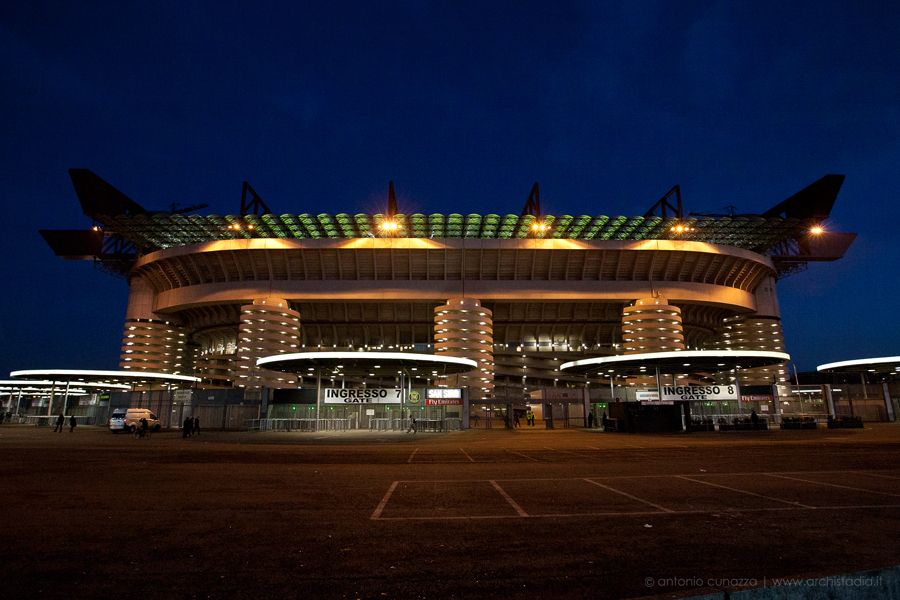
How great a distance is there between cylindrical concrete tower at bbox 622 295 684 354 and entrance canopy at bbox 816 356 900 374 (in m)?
16.6

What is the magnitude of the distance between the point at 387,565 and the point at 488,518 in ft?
9.78

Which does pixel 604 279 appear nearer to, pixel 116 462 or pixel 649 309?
pixel 649 309

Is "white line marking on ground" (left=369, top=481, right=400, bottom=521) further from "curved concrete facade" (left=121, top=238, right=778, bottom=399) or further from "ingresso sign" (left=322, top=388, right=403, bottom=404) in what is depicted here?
"curved concrete facade" (left=121, top=238, right=778, bottom=399)

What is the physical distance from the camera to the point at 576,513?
8.74m

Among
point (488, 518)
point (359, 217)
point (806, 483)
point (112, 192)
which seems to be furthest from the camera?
point (112, 192)

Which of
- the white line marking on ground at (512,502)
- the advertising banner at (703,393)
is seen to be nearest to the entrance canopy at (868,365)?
the advertising banner at (703,393)

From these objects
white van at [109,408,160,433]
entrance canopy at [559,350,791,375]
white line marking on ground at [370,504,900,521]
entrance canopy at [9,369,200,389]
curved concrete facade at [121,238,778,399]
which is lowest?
white line marking on ground at [370,504,900,521]

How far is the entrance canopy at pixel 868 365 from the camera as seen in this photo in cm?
4853

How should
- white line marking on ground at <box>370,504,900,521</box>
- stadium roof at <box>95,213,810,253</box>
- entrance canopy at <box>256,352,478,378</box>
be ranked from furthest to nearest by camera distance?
stadium roof at <box>95,213,810,253</box>, entrance canopy at <box>256,352,478,378</box>, white line marking on ground at <box>370,504,900,521</box>

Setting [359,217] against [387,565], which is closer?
[387,565]

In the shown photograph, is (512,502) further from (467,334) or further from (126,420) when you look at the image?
(467,334)

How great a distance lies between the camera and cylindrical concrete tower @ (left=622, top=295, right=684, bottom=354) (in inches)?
2643

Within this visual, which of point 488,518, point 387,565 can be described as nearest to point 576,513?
point 488,518

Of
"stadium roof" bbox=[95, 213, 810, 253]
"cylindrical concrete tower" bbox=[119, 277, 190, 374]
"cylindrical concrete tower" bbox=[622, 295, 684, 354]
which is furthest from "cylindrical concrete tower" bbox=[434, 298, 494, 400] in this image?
"cylindrical concrete tower" bbox=[119, 277, 190, 374]
